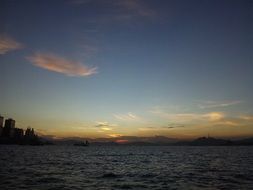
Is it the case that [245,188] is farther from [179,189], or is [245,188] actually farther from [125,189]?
[125,189]

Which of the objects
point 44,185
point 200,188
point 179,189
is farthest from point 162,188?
point 44,185

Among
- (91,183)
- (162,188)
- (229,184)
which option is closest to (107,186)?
(91,183)

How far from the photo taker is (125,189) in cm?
3045

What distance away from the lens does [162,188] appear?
32.0m

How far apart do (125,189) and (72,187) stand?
587cm

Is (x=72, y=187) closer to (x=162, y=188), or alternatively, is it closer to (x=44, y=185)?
(x=44, y=185)

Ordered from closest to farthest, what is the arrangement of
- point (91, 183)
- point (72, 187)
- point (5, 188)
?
point (5, 188) < point (72, 187) < point (91, 183)

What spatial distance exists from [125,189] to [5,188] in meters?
12.5

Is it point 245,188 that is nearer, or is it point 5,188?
point 5,188

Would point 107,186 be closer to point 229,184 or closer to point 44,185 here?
point 44,185

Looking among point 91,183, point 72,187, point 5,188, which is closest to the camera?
point 5,188

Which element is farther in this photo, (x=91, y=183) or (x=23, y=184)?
(x=91, y=183)

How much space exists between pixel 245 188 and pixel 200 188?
557 centimetres

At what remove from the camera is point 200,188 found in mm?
31469
